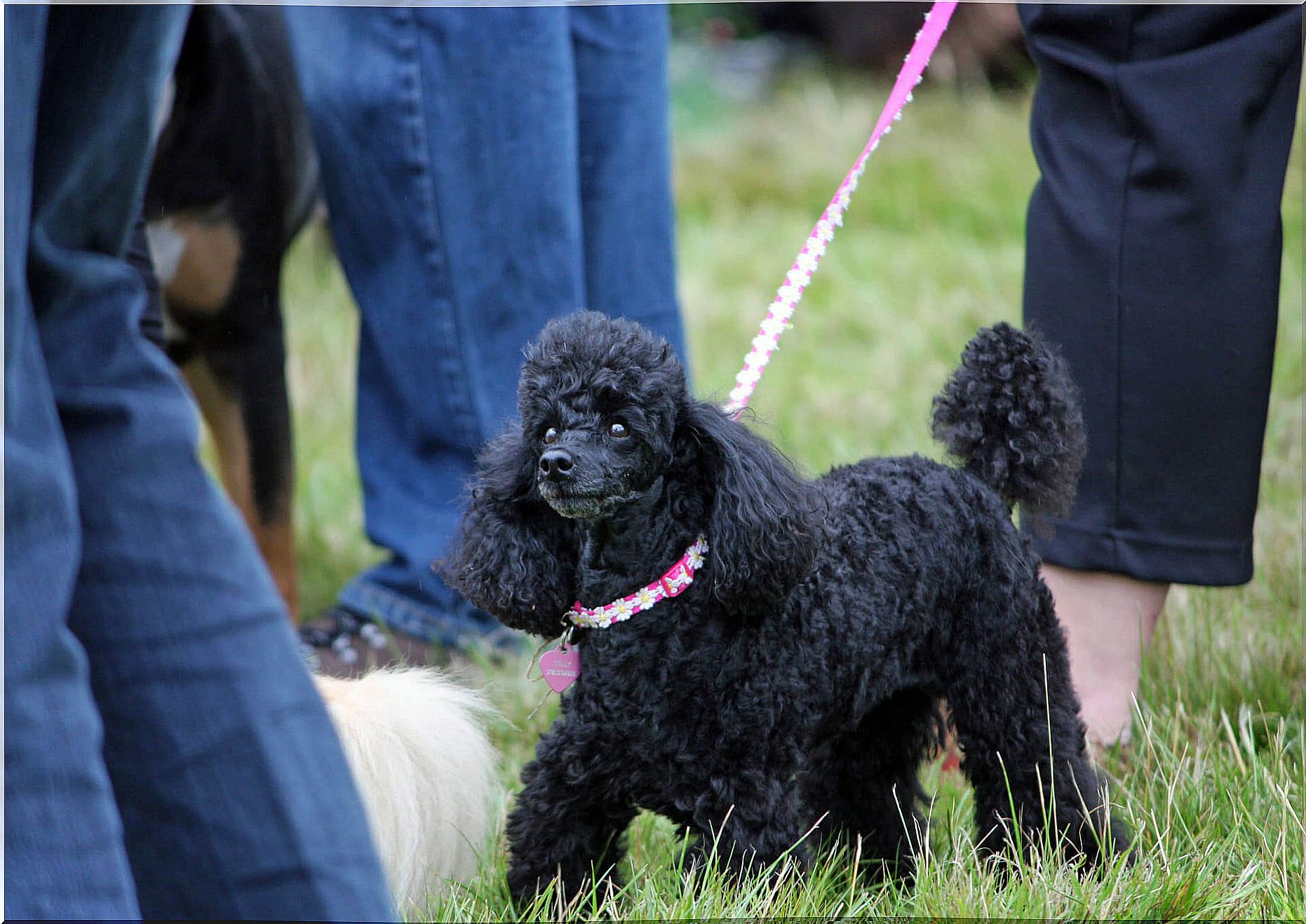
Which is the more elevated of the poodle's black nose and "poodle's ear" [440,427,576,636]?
the poodle's black nose

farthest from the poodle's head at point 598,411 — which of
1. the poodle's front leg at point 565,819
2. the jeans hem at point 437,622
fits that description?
the jeans hem at point 437,622

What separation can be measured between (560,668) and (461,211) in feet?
3.93

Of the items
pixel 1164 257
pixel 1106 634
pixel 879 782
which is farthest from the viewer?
pixel 1106 634

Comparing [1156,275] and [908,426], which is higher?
[1156,275]

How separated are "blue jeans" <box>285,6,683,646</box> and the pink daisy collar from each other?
898mm

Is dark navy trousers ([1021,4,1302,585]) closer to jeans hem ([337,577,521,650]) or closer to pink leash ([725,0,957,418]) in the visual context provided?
pink leash ([725,0,957,418])

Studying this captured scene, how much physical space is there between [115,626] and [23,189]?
0.36m

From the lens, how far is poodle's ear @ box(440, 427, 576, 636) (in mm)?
1619

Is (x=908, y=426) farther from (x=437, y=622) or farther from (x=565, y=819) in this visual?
(x=565, y=819)

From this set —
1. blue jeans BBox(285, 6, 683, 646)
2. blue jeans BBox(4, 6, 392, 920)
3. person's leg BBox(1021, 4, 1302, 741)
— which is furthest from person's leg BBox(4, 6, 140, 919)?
person's leg BBox(1021, 4, 1302, 741)

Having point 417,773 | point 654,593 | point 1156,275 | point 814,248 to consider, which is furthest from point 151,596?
point 1156,275

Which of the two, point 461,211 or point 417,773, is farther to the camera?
point 461,211

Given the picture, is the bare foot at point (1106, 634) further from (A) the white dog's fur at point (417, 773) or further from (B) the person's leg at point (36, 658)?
(B) the person's leg at point (36, 658)

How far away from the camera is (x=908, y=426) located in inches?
158
